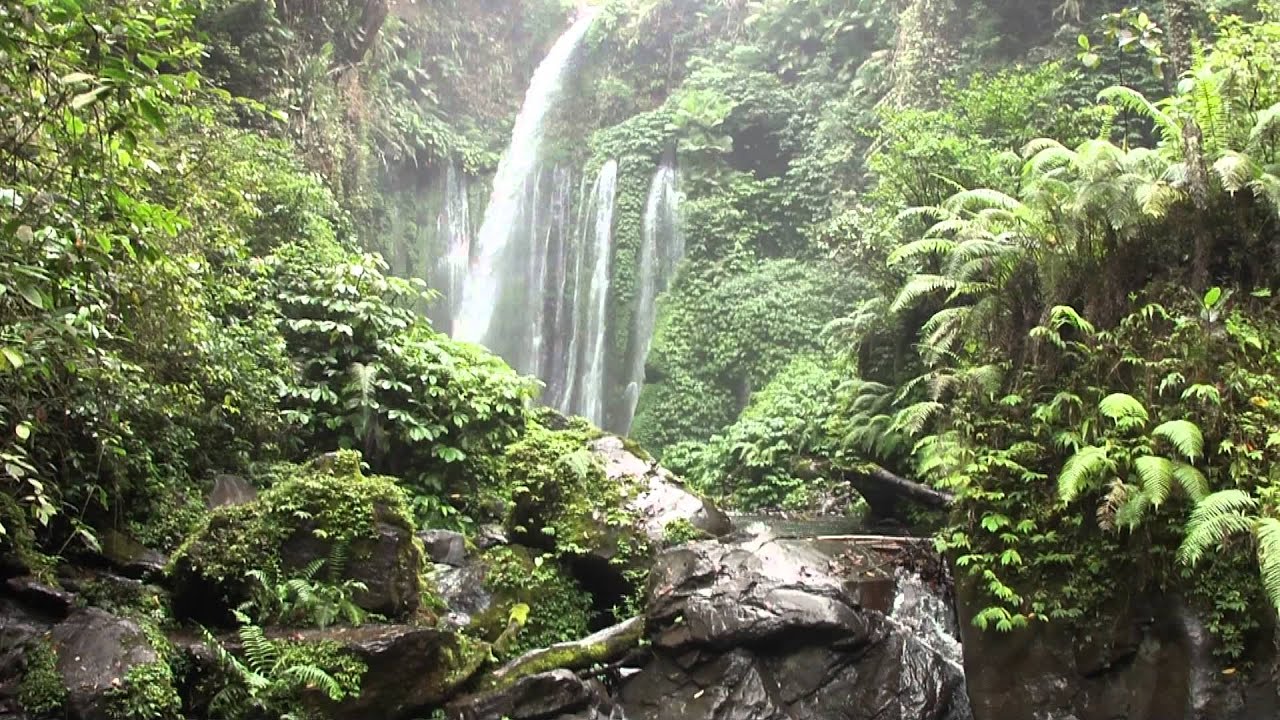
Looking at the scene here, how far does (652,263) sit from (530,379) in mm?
11977

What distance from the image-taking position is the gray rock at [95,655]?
4332 millimetres

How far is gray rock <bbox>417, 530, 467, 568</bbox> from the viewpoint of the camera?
767cm

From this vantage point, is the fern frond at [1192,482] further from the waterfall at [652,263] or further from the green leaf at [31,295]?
the waterfall at [652,263]

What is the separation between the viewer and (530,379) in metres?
10.7

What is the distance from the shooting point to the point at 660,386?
20.1 metres

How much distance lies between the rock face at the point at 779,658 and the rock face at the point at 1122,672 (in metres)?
0.42

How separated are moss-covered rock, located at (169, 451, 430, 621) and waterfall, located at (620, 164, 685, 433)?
14.7 meters

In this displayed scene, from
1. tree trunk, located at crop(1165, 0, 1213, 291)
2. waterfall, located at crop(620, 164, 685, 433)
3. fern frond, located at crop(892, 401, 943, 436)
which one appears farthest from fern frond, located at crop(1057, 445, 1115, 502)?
waterfall, located at crop(620, 164, 685, 433)

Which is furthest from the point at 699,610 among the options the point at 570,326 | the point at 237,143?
the point at 570,326

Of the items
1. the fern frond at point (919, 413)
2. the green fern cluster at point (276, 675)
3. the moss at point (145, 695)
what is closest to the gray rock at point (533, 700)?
the green fern cluster at point (276, 675)

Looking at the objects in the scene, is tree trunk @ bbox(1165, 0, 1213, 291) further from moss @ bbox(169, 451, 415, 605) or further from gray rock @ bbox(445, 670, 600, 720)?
moss @ bbox(169, 451, 415, 605)

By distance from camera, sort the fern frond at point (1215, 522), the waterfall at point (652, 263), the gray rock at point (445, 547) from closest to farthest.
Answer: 1. the fern frond at point (1215, 522)
2. the gray rock at point (445, 547)
3. the waterfall at point (652, 263)

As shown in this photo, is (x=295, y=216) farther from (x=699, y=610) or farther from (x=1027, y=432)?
(x=1027, y=432)

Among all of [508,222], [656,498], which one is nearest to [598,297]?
[508,222]
